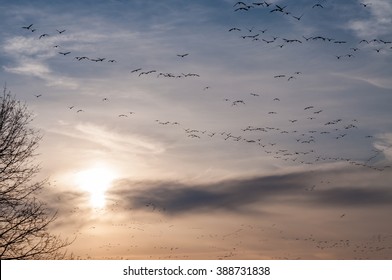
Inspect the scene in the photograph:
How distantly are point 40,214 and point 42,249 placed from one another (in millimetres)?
1730

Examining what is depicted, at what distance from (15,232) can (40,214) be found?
1476mm

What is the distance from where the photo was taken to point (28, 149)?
3331 cm
